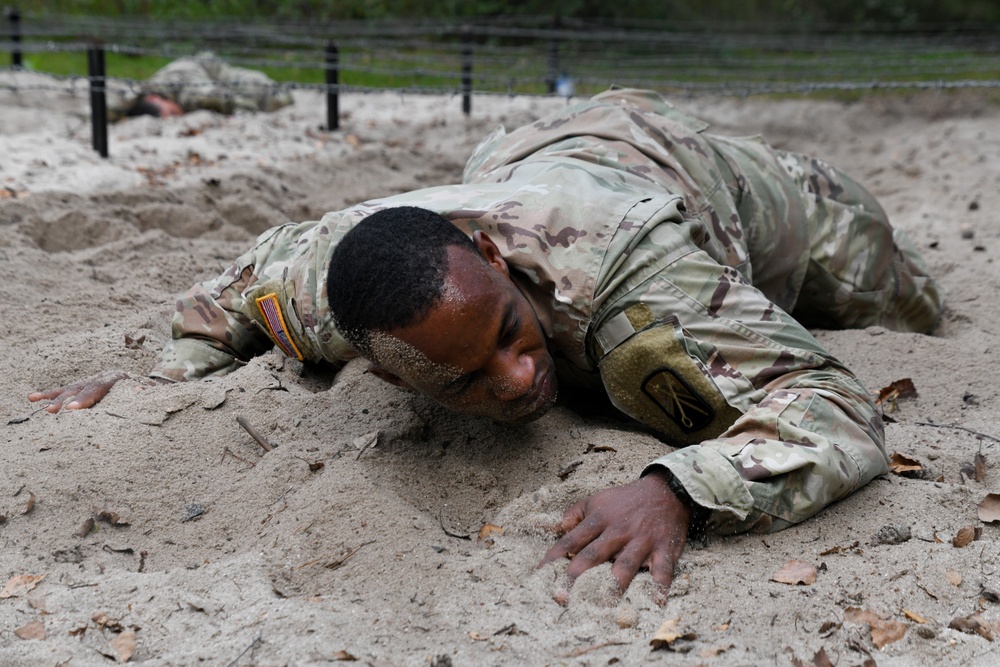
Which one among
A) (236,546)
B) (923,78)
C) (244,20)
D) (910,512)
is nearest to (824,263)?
(910,512)

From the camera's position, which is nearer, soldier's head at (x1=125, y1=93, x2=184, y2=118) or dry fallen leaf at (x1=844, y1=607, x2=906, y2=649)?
dry fallen leaf at (x1=844, y1=607, x2=906, y2=649)

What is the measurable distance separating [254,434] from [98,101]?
3.77 meters

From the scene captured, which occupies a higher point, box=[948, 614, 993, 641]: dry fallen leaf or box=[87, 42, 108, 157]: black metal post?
box=[87, 42, 108, 157]: black metal post

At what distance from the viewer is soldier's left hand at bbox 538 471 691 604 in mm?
1925

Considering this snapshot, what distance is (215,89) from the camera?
24.3 feet

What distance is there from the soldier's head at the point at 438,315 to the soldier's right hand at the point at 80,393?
36.1 inches

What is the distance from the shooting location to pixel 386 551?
201 centimetres

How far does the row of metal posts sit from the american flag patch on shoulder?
302 centimetres

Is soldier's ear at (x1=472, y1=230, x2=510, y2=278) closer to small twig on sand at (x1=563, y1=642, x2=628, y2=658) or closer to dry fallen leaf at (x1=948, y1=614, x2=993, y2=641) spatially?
small twig on sand at (x1=563, y1=642, x2=628, y2=658)

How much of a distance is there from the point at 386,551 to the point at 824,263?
200 centimetres

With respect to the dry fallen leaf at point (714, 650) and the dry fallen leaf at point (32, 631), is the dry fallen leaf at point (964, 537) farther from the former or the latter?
the dry fallen leaf at point (32, 631)

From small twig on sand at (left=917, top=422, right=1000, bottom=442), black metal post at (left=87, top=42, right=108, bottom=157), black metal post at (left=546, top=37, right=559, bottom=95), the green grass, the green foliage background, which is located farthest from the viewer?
the green foliage background

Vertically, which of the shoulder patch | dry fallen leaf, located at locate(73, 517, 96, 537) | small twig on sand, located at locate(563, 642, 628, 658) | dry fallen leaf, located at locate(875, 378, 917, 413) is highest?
the shoulder patch

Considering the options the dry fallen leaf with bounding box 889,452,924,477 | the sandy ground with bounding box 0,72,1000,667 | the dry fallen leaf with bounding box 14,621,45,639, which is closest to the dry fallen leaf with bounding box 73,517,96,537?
the sandy ground with bounding box 0,72,1000,667
